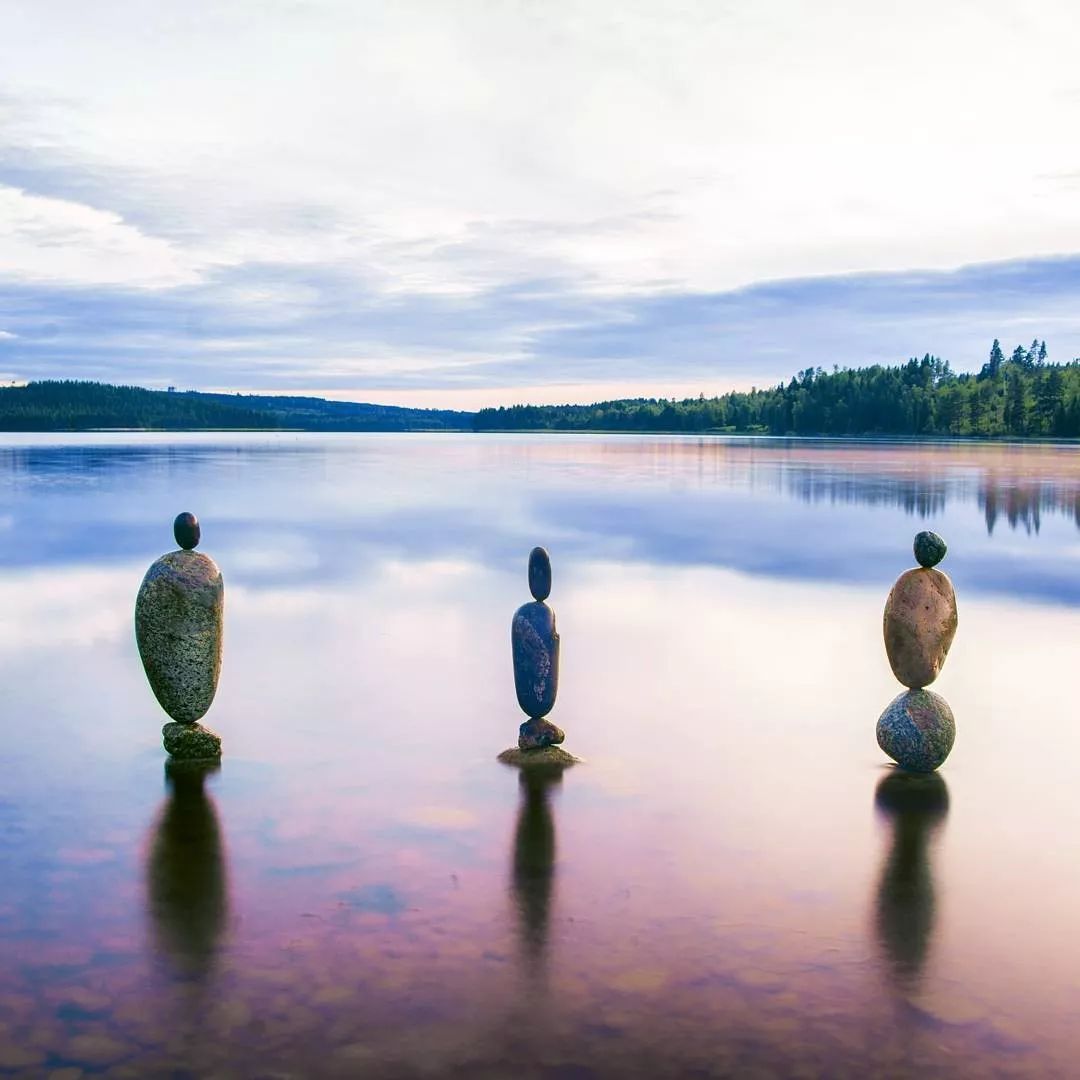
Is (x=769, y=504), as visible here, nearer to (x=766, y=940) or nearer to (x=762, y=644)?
(x=762, y=644)

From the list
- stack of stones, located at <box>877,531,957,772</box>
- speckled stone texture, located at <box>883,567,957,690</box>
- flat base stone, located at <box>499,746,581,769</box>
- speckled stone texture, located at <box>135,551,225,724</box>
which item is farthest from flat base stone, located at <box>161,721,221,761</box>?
speckled stone texture, located at <box>883,567,957,690</box>

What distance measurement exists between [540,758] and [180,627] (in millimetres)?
4308

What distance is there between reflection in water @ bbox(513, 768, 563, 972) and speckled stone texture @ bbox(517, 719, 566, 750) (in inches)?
20.8

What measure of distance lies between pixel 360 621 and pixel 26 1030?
1486 cm

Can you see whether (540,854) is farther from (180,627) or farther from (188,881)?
(180,627)

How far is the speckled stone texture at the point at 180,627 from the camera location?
12.0m

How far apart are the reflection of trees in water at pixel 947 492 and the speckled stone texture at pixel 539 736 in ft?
103

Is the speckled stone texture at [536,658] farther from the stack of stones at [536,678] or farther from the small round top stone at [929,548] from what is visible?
the small round top stone at [929,548]

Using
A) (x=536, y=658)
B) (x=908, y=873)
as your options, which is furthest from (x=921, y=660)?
(x=536, y=658)

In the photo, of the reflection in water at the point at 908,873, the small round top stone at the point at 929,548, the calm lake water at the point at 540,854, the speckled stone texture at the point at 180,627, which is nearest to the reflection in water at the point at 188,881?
the calm lake water at the point at 540,854

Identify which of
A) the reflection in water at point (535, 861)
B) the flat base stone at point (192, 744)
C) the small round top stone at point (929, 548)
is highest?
the small round top stone at point (929, 548)

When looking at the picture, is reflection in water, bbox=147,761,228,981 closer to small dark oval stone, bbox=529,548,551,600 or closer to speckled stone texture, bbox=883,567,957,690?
small dark oval stone, bbox=529,548,551,600

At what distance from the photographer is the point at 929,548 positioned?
12156 mm

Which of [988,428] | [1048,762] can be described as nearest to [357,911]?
[1048,762]
